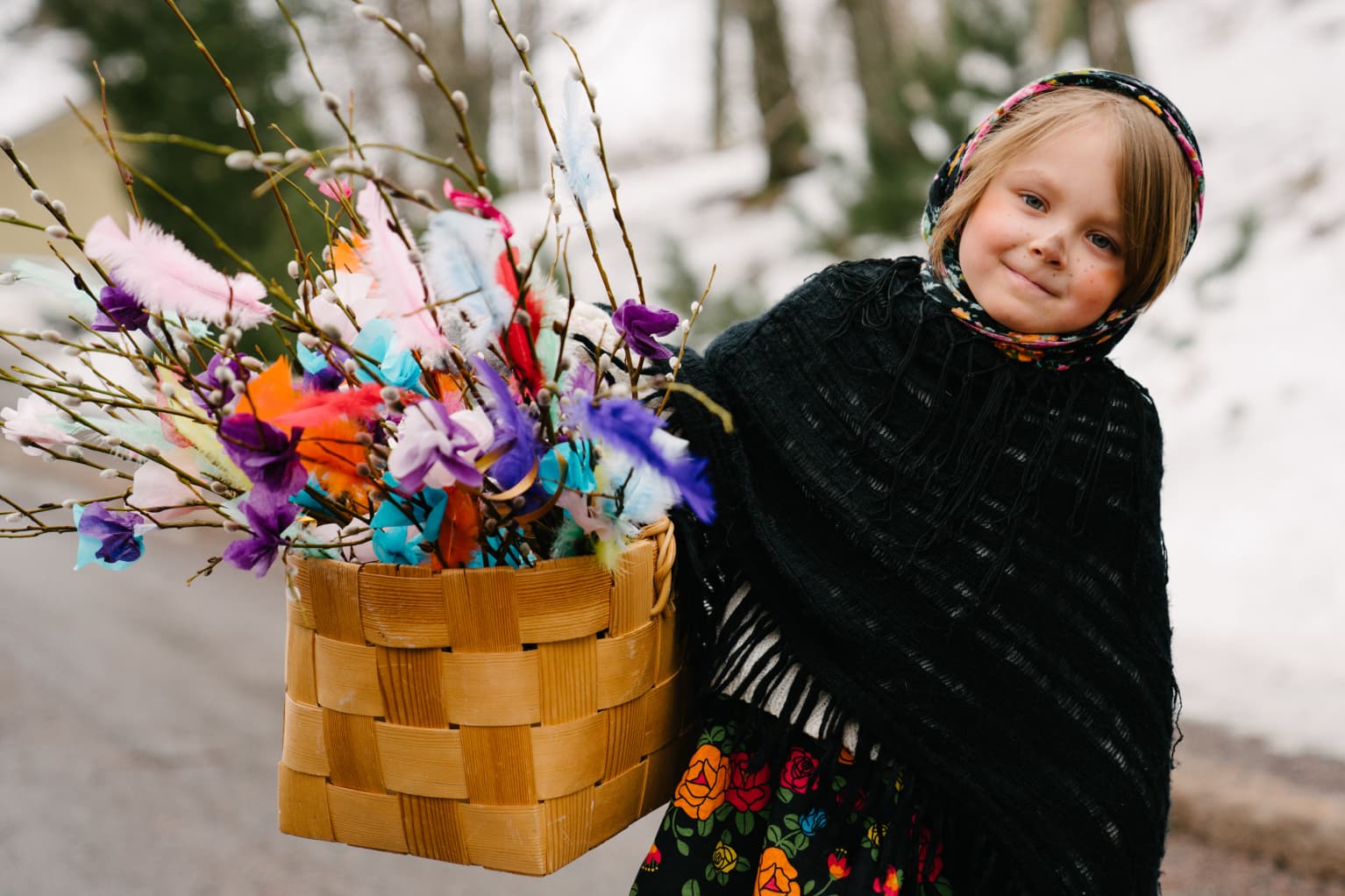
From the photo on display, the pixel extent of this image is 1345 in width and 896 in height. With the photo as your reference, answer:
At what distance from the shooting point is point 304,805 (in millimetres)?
1245

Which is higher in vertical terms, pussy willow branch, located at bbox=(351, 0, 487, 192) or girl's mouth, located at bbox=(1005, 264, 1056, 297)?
girl's mouth, located at bbox=(1005, 264, 1056, 297)

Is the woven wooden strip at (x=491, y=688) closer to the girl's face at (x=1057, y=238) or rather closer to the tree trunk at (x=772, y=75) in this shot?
the girl's face at (x=1057, y=238)

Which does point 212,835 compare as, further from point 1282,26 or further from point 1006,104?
point 1282,26

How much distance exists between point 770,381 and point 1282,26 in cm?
1015

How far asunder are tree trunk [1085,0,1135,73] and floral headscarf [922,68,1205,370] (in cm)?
519

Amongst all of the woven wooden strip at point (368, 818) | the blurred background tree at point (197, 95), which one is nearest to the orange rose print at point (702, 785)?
the woven wooden strip at point (368, 818)

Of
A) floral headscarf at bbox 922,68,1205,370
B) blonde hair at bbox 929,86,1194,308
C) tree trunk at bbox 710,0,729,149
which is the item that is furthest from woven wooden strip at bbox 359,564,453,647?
tree trunk at bbox 710,0,729,149

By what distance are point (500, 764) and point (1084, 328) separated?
0.93 metres

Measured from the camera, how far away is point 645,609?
1.24 metres

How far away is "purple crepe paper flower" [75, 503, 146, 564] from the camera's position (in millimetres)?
1183

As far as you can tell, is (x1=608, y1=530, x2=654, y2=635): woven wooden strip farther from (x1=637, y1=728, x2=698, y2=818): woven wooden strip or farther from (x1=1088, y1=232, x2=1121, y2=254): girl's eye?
(x1=1088, y1=232, x2=1121, y2=254): girl's eye

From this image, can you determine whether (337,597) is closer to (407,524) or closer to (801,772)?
(407,524)

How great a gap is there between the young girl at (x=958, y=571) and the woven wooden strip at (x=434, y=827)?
1.06 ft

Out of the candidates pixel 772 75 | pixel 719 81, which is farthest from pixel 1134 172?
pixel 719 81
